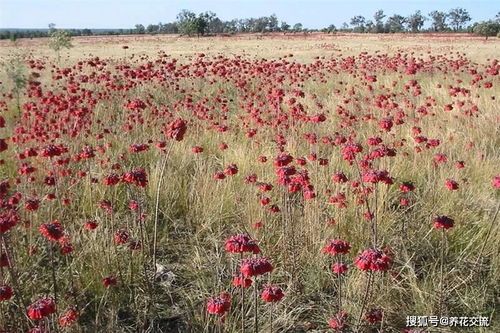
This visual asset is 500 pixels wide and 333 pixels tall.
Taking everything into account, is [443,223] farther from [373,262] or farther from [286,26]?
[286,26]

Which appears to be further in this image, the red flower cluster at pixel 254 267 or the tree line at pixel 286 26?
the tree line at pixel 286 26

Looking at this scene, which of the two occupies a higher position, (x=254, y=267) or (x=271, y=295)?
(x=254, y=267)

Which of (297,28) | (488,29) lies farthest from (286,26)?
(488,29)

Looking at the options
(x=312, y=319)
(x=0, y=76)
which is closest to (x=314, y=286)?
(x=312, y=319)

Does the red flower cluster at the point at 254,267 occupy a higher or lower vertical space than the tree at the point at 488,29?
lower

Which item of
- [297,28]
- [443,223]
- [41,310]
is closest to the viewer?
[41,310]

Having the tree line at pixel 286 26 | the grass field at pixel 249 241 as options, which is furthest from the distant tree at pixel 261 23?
the grass field at pixel 249 241

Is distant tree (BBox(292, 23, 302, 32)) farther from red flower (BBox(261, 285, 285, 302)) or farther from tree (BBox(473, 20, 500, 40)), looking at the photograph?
red flower (BBox(261, 285, 285, 302))

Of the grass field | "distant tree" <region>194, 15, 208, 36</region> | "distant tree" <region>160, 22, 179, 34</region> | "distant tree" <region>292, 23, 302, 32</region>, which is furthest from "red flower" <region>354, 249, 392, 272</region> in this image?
"distant tree" <region>160, 22, 179, 34</region>

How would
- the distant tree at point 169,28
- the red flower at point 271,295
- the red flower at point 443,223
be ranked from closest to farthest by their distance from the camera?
1. the red flower at point 271,295
2. the red flower at point 443,223
3. the distant tree at point 169,28

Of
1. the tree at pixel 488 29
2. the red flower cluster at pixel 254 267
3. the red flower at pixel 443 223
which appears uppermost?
the tree at pixel 488 29

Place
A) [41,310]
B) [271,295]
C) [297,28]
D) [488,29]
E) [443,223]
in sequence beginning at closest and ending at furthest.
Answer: [41,310], [271,295], [443,223], [488,29], [297,28]

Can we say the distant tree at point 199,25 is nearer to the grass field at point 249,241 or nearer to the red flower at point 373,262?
the grass field at point 249,241

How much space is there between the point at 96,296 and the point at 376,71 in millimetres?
13000
